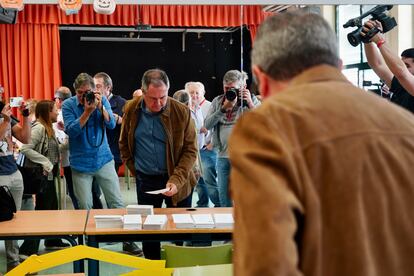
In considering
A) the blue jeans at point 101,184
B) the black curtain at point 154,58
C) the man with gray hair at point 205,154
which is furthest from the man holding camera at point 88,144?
the black curtain at point 154,58

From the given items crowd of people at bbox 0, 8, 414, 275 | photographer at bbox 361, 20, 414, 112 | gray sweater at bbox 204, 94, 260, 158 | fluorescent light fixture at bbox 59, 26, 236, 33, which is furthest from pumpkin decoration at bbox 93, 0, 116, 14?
fluorescent light fixture at bbox 59, 26, 236, 33

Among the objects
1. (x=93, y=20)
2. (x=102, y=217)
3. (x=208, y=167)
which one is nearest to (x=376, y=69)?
(x=102, y=217)

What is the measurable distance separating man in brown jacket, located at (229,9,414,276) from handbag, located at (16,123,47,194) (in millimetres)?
3802

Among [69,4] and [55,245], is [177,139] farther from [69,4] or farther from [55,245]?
[55,245]

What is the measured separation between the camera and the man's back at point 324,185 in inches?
39.2

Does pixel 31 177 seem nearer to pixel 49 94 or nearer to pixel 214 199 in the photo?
pixel 214 199

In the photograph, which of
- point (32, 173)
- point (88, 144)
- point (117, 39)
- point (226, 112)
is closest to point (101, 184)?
point (88, 144)

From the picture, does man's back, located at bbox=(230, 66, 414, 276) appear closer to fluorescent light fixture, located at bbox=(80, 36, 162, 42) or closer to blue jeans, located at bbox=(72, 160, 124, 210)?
blue jeans, located at bbox=(72, 160, 124, 210)

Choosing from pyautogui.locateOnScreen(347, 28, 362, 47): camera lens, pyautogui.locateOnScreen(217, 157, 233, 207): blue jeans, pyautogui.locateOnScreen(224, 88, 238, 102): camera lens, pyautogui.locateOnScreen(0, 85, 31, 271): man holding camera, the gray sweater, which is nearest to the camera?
pyautogui.locateOnScreen(347, 28, 362, 47): camera lens

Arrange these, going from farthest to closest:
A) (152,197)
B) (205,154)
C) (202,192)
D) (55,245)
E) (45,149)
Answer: (202,192)
(205,154)
(55,245)
(45,149)
(152,197)

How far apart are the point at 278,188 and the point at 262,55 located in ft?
0.95

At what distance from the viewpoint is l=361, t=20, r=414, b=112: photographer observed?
3111 mm

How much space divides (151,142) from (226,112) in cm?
127

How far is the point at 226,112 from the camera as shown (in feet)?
15.9
